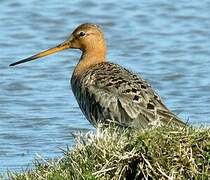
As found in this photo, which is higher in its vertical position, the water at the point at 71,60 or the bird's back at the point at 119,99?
the bird's back at the point at 119,99

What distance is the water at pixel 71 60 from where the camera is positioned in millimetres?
10227

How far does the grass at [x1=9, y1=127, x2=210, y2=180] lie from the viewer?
6.88 metres

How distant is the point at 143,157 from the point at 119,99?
1899 millimetres

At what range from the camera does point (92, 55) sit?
32.5 ft

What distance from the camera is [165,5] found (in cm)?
1588

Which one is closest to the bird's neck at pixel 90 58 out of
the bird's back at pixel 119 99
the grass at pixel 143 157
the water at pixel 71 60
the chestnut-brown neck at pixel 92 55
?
the chestnut-brown neck at pixel 92 55

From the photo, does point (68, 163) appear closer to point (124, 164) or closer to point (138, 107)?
point (124, 164)

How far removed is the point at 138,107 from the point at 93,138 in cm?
137

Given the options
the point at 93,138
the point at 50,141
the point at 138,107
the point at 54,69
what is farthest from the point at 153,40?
the point at 93,138

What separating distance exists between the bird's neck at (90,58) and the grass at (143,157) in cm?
252

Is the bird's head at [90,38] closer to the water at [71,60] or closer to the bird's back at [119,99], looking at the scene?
the bird's back at [119,99]

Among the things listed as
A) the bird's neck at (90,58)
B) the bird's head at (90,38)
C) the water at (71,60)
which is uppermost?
the bird's head at (90,38)

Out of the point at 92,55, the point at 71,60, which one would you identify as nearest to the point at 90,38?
the point at 92,55

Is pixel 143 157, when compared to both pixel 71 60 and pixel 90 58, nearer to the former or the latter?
pixel 90 58
